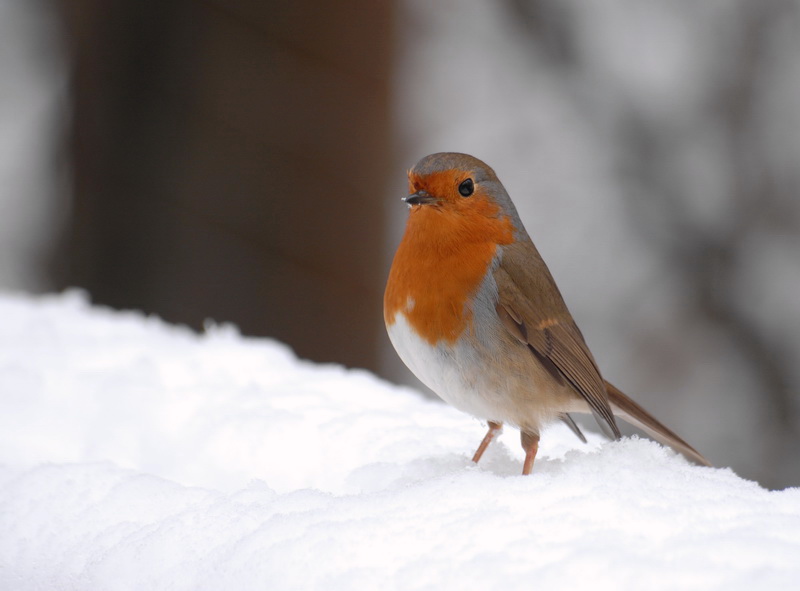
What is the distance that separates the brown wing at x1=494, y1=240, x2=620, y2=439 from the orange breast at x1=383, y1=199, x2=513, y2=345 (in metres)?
0.07

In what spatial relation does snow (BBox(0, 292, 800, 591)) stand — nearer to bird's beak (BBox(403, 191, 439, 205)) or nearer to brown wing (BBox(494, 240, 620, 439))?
brown wing (BBox(494, 240, 620, 439))

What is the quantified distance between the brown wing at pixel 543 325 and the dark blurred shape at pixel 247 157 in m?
2.06

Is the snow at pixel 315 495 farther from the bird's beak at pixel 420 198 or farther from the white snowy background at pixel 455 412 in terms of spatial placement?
the bird's beak at pixel 420 198

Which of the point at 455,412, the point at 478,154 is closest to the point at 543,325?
the point at 455,412

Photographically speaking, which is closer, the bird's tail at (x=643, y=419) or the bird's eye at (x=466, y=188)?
the bird's eye at (x=466, y=188)

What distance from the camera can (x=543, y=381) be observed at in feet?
6.82

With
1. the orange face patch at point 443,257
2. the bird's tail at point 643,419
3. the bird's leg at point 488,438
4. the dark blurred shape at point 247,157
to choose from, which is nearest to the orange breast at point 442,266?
the orange face patch at point 443,257

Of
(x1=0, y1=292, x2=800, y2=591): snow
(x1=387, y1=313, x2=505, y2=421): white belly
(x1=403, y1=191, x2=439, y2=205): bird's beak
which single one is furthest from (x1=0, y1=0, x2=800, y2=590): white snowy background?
(x1=403, y1=191, x2=439, y2=205): bird's beak

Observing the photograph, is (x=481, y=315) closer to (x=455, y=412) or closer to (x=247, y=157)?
(x=455, y=412)

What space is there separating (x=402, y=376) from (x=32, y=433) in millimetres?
2788

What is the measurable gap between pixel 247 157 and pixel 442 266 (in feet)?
8.37

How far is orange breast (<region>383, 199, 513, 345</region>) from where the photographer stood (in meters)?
1.97

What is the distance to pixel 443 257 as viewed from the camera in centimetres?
203

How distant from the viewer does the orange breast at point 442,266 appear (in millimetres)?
1967
